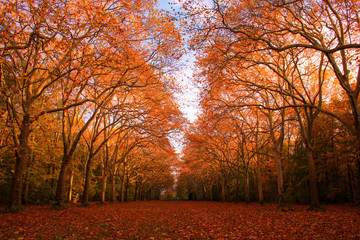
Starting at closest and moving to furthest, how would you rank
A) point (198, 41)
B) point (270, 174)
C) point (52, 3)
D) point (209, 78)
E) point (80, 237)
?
point (80, 237), point (52, 3), point (198, 41), point (209, 78), point (270, 174)

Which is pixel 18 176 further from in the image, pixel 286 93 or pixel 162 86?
pixel 286 93

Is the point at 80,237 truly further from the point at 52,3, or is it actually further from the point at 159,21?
the point at 159,21

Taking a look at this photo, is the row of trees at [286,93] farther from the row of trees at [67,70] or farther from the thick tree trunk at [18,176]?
the thick tree trunk at [18,176]

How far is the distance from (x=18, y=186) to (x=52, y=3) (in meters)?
8.71

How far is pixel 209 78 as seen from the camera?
12.6m

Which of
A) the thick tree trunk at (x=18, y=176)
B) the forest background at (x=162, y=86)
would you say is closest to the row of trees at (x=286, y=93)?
the forest background at (x=162, y=86)

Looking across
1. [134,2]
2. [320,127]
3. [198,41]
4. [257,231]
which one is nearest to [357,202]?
[320,127]

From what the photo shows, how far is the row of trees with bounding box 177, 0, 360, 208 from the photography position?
9.84 meters

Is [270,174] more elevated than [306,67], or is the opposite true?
[306,67]

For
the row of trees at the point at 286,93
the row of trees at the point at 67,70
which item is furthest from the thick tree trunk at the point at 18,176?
the row of trees at the point at 286,93

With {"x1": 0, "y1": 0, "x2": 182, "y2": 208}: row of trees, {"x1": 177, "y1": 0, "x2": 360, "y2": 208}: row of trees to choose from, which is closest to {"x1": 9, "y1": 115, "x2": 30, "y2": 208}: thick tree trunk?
{"x1": 0, "y1": 0, "x2": 182, "y2": 208}: row of trees

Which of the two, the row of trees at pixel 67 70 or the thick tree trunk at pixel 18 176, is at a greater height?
the row of trees at pixel 67 70

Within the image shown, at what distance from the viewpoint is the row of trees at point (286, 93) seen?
32.3 feet

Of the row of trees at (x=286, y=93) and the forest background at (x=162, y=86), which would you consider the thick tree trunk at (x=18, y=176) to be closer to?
the forest background at (x=162, y=86)
